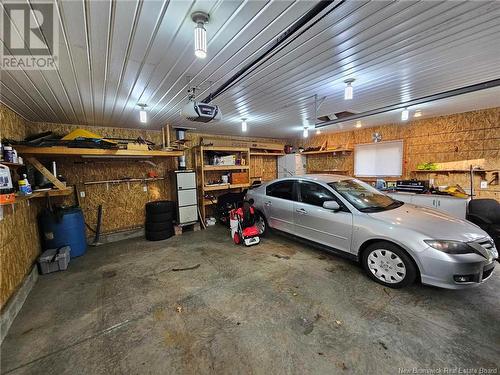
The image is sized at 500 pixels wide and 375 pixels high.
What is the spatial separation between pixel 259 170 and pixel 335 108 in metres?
3.81

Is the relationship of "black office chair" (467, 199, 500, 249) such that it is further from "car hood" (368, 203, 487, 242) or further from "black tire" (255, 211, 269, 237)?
"black tire" (255, 211, 269, 237)

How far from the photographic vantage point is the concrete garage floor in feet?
5.26

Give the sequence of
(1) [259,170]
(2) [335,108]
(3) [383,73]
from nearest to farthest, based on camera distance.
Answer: (3) [383,73], (2) [335,108], (1) [259,170]

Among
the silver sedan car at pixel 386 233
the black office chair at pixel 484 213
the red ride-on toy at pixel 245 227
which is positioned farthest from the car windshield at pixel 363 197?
the red ride-on toy at pixel 245 227

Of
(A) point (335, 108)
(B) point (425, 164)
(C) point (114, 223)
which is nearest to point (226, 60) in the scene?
(A) point (335, 108)

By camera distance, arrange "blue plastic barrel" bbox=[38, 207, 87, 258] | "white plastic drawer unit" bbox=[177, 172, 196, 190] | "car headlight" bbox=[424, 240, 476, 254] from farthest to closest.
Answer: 1. "white plastic drawer unit" bbox=[177, 172, 196, 190]
2. "blue plastic barrel" bbox=[38, 207, 87, 258]
3. "car headlight" bbox=[424, 240, 476, 254]

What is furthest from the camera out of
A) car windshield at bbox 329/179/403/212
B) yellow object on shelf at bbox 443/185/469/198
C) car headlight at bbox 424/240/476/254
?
yellow object on shelf at bbox 443/185/469/198

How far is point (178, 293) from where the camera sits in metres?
2.54

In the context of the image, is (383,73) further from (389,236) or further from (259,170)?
(259,170)

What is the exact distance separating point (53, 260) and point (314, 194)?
14.2ft

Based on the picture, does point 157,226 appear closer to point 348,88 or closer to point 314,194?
point 314,194

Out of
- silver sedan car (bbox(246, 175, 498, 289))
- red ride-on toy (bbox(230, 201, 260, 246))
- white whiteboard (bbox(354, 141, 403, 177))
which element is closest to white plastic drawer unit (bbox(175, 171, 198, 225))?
red ride-on toy (bbox(230, 201, 260, 246))

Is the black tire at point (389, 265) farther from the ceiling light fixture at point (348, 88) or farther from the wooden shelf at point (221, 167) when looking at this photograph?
the wooden shelf at point (221, 167)

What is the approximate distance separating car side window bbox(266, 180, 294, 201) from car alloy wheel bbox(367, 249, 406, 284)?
1.62 meters
